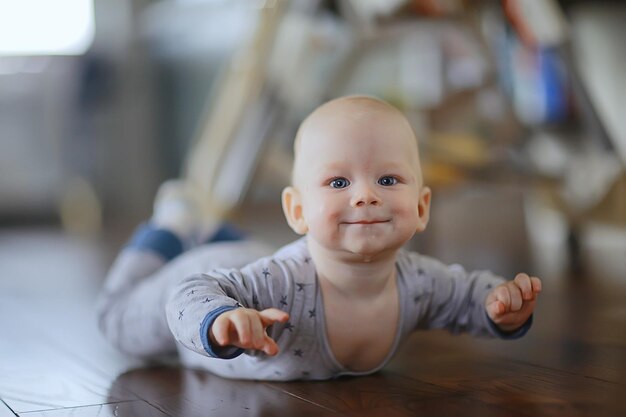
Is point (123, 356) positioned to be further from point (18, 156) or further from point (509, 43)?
point (18, 156)

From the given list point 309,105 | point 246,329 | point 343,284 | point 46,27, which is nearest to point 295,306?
point 343,284

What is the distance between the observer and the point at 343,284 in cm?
88

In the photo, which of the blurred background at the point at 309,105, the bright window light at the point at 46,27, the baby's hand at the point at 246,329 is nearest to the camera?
the baby's hand at the point at 246,329

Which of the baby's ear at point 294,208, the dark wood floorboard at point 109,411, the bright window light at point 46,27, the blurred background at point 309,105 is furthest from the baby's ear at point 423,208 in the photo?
the bright window light at point 46,27

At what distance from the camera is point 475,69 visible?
6.46 feet

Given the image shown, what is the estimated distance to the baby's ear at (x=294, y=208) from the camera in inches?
34.9

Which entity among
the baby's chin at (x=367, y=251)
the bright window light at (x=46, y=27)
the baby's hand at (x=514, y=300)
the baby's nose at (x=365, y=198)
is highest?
the bright window light at (x=46, y=27)

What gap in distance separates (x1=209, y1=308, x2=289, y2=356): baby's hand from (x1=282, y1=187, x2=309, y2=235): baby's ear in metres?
0.15

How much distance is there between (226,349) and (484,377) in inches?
10.7

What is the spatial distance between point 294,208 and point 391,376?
0.63ft

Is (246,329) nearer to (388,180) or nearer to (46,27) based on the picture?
(388,180)

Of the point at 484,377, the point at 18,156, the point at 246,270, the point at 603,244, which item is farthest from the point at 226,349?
the point at 18,156

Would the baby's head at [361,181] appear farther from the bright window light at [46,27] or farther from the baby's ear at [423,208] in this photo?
the bright window light at [46,27]

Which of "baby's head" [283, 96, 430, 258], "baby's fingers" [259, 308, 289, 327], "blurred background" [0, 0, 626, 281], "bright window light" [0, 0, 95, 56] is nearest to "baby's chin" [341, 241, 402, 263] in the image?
→ "baby's head" [283, 96, 430, 258]
